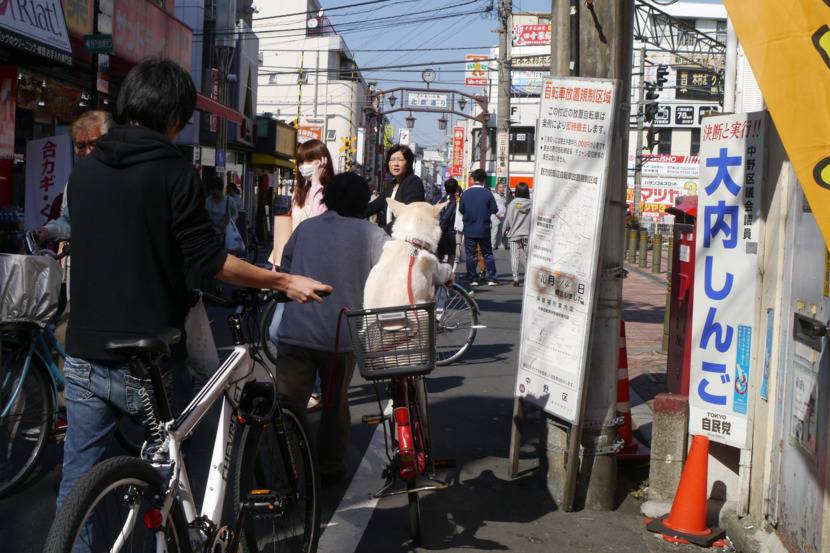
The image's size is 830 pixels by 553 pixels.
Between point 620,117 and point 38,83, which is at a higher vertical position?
point 38,83

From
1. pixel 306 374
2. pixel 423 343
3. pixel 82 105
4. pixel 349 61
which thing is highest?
pixel 349 61

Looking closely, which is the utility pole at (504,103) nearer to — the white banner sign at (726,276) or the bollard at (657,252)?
the bollard at (657,252)

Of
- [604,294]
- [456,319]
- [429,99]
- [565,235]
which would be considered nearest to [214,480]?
[565,235]

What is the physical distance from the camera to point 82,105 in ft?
56.2

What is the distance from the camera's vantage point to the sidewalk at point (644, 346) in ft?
25.8

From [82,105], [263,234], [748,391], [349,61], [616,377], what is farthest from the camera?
[349,61]

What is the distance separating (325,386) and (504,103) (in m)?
29.3

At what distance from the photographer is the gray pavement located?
4703 millimetres

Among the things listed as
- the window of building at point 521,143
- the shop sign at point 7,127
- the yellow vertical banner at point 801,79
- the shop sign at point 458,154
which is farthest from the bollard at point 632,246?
the shop sign at point 458,154

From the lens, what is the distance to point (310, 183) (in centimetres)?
725

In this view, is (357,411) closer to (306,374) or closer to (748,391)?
(306,374)

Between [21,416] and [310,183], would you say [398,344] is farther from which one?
[310,183]

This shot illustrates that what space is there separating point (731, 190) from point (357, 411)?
3.46 metres

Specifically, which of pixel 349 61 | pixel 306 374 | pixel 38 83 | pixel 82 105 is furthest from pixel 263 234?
pixel 349 61
